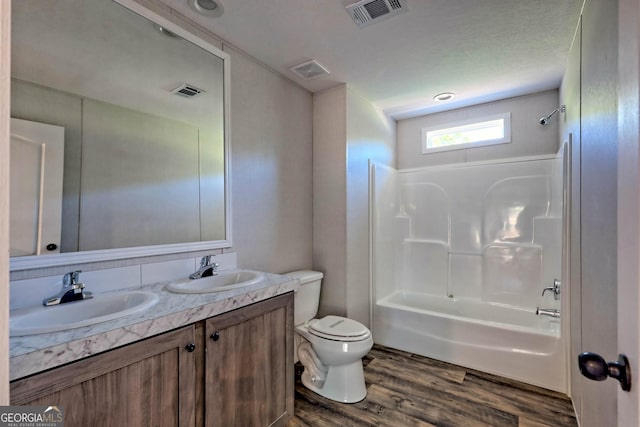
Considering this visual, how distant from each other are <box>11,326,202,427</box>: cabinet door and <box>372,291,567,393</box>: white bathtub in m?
2.01

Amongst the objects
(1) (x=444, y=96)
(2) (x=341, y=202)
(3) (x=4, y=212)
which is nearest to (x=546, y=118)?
(1) (x=444, y=96)

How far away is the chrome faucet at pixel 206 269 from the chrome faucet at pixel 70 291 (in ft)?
1.65

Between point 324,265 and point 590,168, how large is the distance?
1.91 m

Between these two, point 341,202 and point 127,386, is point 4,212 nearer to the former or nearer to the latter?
point 127,386

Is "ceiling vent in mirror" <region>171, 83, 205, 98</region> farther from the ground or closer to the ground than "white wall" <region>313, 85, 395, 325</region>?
farther from the ground

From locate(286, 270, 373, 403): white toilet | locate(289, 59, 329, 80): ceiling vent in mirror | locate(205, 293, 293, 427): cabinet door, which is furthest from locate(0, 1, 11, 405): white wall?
locate(289, 59, 329, 80): ceiling vent in mirror

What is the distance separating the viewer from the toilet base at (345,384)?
2.00m

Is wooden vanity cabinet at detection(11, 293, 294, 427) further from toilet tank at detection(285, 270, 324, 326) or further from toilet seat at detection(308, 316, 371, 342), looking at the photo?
toilet tank at detection(285, 270, 324, 326)

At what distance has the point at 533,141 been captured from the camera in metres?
2.88

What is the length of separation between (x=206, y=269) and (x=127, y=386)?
76cm

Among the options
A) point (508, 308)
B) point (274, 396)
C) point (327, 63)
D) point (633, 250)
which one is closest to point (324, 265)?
point (274, 396)

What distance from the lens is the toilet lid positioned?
2.01 metres

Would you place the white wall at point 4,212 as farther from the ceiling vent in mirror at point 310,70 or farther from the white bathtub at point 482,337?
the white bathtub at point 482,337

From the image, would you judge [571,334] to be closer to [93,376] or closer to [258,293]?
[258,293]
